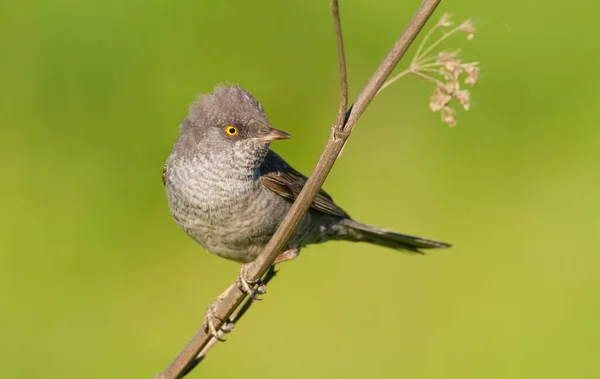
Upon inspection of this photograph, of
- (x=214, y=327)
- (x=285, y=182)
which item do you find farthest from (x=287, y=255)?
(x=214, y=327)

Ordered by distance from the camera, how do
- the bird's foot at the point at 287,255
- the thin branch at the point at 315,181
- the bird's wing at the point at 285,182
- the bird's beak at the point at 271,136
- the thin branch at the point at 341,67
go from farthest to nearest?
the bird's wing at the point at 285,182
the bird's foot at the point at 287,255
the bird's beak at the point at 271,136
the thin branch at the point at 315,181
the thin branch at the point at 341,67

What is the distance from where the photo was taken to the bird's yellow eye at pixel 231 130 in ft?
12.7

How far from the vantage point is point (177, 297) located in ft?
20.3

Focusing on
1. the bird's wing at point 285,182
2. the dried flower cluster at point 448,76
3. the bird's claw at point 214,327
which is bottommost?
the bird's claw at point 214,327

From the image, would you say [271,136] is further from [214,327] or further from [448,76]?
[448,76]

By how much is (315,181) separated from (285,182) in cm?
172

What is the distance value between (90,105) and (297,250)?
122 inches

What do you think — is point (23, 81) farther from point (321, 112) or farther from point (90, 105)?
point (321, 112)

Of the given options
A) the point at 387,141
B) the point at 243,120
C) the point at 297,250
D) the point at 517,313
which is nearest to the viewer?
the point at 243,120

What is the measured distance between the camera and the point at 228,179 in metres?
3.89

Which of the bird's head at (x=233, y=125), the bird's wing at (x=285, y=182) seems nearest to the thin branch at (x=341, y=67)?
the bird's head at (x=233, y=125)

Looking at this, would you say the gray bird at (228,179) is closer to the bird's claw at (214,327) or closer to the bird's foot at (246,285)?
the bird's claw at (214,327)

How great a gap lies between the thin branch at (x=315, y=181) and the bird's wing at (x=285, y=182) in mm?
1149

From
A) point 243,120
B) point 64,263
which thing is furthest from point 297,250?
point 64,263
